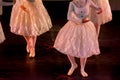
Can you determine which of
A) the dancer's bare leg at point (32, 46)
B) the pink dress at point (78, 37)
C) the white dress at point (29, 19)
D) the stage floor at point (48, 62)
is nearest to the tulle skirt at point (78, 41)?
the pink dress at point (78, 37)

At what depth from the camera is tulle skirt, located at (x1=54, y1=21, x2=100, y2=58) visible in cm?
432

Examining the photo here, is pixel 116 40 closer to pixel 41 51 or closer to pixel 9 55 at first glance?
pixel 41 51

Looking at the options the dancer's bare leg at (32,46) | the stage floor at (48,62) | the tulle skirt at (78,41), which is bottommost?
the stage floor at (48,62)

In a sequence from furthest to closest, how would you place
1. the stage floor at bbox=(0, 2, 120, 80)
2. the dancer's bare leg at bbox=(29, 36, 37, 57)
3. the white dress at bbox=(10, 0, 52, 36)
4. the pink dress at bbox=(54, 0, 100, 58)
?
1. the dancer's bare leg at bbox=(29, 36, 37, 57)
2. the white dress at bbox=(10, 0, 52, 36)
3. the stage floor at bbox=(0, 2, 120, 80)
4. the pink dress at bbox=(54, 0, 100, 58)

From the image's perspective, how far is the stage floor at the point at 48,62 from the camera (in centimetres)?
457

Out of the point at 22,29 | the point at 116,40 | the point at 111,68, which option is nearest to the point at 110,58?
the point at 111,68

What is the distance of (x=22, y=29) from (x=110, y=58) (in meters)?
1.27

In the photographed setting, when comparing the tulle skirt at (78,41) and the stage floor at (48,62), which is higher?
the tulle skirt at (78,41)

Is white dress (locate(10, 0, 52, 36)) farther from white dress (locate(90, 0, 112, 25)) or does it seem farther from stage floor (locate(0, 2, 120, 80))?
white dress (locate(90, 0, 112, 25))

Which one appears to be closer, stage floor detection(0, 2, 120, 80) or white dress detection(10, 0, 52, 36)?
stage floor detection(0, 2, 120, 80)

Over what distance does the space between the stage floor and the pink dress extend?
1.19ft

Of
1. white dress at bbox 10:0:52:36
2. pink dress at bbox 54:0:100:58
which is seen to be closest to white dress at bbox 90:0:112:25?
white dress at bbox 10:0:52:36

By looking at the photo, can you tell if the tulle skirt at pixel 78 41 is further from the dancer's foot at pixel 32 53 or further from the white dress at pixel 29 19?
the dancer's foot at pixel 32 53

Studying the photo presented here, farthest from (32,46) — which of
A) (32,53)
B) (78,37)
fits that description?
(78,37)
